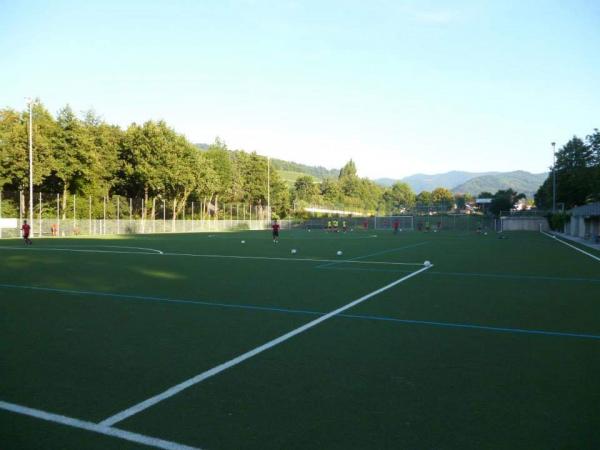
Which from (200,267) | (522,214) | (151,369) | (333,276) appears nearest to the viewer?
(151,369)

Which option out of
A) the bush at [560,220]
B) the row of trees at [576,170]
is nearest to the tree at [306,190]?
the row of trees at [576,170]

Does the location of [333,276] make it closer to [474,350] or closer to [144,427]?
[474,350]

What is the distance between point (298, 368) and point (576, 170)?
68.1m

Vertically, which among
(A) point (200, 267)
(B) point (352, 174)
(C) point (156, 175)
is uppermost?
(B) point (352, 174)

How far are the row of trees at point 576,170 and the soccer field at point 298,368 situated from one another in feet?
172

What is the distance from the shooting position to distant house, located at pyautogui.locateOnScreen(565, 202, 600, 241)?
34531mm

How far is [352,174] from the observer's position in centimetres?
19300

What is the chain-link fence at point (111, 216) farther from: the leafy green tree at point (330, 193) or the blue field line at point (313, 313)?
the leafy green tree at point (330, 193)

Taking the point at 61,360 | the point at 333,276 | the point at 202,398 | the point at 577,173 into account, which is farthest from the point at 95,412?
the point at 577,173

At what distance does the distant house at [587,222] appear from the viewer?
3453 cm

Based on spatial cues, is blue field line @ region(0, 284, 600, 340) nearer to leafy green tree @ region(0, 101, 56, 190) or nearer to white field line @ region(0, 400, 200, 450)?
white field line @ region(0, 400, 200, 450)

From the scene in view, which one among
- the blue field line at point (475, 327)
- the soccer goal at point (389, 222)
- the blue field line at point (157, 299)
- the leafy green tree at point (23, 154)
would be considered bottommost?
the blue field line at point (157, 299)

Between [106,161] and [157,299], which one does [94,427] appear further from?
[106,161]

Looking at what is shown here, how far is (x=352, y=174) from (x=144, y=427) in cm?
19161
